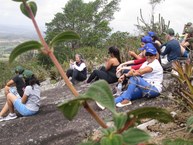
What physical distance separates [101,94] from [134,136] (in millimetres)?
74

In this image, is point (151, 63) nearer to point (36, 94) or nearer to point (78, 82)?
point (36, 94)

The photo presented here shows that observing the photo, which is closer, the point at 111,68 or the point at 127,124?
the point at 127,124

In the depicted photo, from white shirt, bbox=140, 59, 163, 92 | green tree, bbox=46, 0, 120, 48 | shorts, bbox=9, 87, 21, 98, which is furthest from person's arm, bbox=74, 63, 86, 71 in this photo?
green tree, bbox=46, 0, 120, 48

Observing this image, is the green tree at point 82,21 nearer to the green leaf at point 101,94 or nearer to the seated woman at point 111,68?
the seated woman at point 111,68

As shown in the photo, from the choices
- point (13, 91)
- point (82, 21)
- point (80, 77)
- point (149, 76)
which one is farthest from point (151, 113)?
point (82, 21)

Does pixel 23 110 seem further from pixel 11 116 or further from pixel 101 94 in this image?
pixel 101 94

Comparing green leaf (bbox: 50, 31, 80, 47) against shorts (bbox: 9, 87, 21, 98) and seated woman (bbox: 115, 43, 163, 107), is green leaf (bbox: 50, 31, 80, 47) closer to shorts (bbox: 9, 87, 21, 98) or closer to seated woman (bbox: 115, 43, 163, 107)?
seated woman (bbox: 115, 43, 163, 107)

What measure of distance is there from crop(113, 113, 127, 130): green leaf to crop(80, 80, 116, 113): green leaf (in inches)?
0.6

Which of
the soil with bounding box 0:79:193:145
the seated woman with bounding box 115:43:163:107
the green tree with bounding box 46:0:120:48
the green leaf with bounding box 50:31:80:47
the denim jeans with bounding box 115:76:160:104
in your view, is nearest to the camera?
the green leaf with bounding box 50:31:80:47

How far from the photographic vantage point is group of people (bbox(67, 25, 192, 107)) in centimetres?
490

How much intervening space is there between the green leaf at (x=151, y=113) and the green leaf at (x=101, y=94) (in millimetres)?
58

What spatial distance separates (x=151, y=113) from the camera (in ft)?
1.79

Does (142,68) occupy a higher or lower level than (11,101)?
higher

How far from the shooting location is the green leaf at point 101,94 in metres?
0.47
